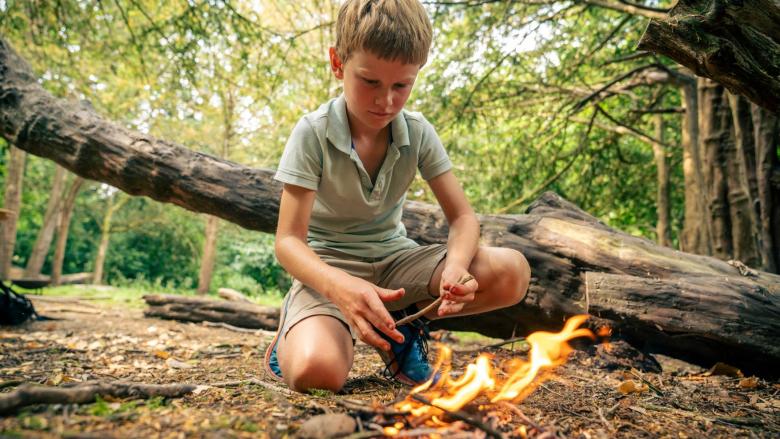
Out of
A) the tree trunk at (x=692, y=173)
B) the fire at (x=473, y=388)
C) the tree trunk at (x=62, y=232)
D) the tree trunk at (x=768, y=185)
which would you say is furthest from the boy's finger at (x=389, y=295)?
the tree trunk at (x=62, y=232)

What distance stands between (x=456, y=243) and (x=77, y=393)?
1633 mm

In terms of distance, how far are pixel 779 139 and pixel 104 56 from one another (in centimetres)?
847

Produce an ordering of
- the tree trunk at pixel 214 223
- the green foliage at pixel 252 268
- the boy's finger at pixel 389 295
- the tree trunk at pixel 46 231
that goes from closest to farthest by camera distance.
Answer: the boy's finger at pixel 389 295, the tree trunk at pixel 214 223, the tree trunk at pixel 46 231, the green foliage at pixel 252 268

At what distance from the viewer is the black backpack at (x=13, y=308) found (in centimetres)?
416

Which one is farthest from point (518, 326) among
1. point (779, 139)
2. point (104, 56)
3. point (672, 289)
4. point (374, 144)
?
point (104, 56)

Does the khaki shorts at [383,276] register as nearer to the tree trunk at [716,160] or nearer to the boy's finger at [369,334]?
Answer: the boy's finger at [369,334]

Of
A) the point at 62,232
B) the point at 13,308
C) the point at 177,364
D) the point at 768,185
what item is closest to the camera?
the point at 177,364

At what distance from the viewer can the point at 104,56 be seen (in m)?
7.72

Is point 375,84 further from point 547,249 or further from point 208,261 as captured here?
point 208,261

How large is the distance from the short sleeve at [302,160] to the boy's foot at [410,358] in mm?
892

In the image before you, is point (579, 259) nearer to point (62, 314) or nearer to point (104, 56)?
point (62, 314)

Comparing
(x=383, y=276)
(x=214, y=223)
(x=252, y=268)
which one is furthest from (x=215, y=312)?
(x=252, y=268)

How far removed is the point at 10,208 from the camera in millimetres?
10805

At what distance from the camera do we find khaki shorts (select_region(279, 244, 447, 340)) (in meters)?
2.50
